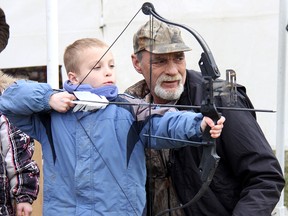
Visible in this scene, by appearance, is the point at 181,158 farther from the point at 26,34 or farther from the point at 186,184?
the point at 26,34

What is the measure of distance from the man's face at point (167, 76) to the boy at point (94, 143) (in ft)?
0.53

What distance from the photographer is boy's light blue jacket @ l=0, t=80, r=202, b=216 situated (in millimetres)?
1595

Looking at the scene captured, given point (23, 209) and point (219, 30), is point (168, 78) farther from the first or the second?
point (219, 30)

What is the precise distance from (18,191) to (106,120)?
2.24 ft

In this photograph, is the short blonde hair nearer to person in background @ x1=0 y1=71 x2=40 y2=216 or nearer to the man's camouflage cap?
the man's camouflage cap

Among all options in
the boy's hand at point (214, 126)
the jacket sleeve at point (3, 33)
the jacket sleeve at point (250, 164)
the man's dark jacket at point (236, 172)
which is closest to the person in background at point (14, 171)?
the jacket sleeve at point (3, 33)

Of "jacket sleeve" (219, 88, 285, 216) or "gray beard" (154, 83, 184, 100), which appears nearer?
"jacket sleeve" (219, 88, 285, 216)

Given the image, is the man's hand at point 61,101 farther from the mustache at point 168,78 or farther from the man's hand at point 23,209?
the man's hand at point 23,209

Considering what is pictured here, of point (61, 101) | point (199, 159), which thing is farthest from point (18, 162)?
point (199, 159)

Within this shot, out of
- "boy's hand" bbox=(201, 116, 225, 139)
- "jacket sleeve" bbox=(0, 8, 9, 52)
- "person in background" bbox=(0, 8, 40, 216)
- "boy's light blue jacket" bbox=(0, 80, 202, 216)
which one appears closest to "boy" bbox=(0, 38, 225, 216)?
"boy's light blue jacket" bbox=(0, 80, 202, 216)

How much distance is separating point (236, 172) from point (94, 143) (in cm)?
40

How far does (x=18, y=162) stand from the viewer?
7.16ft

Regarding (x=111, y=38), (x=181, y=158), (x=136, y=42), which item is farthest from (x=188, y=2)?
(x=181, y=158)

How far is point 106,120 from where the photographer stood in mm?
1630
